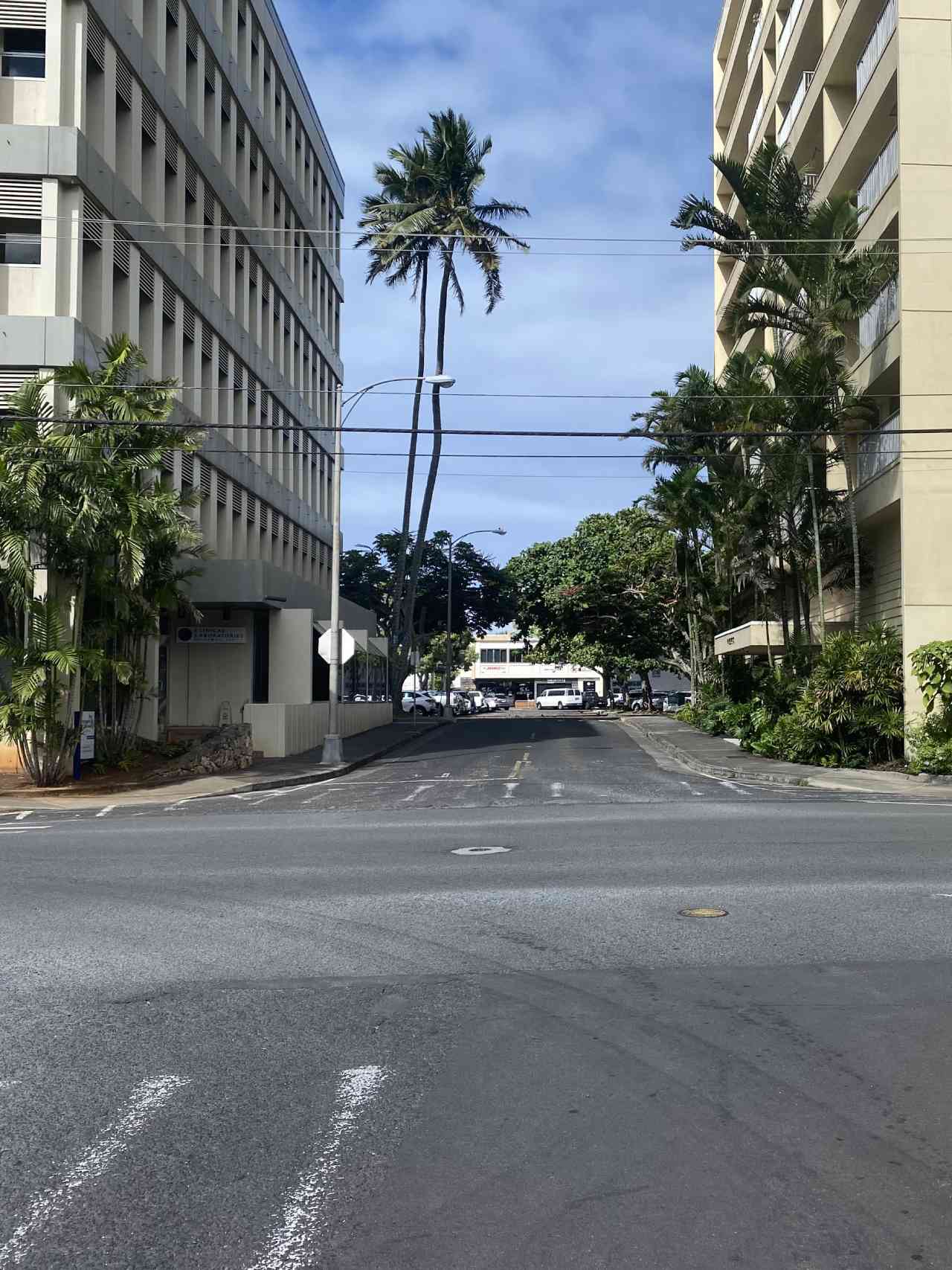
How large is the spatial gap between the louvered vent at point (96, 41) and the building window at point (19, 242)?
4210mm

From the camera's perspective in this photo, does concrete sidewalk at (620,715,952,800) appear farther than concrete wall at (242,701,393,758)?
No

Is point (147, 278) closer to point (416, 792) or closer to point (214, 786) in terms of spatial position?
point (214, 786)

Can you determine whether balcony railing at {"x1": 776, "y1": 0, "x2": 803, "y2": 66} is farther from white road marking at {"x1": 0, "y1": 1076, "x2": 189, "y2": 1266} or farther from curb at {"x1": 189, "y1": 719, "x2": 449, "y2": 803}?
white road marking at {"x1": 0, "y1": 1076, "x2": 189, "y2": 1266}

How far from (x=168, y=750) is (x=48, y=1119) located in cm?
2282

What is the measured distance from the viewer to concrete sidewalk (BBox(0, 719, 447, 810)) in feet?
69.5

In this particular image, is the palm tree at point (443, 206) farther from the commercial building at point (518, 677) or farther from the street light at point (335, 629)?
the commercial building at point (518, 677)

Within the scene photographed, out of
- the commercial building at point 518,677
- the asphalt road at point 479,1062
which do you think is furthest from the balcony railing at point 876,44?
the commercial building at point 518,677

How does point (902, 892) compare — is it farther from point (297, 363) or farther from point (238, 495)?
point (297, 363)

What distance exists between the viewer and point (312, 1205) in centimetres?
429

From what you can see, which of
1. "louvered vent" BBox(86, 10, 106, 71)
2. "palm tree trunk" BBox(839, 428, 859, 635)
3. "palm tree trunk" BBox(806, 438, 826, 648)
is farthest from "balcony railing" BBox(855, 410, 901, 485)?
"louvered vent" BBox(86, 10, 106, 71)

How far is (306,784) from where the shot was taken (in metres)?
24.8

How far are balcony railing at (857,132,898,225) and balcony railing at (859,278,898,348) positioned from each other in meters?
1.81

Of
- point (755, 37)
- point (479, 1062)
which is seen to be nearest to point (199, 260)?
point (755, 37)

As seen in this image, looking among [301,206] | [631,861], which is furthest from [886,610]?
[301,206]
